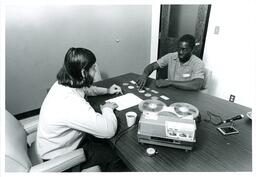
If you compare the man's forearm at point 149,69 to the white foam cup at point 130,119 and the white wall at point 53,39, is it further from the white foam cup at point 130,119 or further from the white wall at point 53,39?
the white wall at point 53,39

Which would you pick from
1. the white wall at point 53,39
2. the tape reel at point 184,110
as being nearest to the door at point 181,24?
the white wall at point 53,39

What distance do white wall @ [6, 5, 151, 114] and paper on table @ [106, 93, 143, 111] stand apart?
1377mm

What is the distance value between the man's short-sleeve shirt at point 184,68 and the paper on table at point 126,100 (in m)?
0.69

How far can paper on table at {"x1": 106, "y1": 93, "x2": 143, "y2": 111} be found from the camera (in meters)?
1.40

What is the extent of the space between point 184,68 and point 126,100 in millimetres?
843

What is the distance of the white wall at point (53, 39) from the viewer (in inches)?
86.5

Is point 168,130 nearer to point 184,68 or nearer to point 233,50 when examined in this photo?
point 184,68

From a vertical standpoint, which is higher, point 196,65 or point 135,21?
point 135,21

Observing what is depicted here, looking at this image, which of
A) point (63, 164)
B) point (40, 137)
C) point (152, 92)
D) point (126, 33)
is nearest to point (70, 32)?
point (126, 33)

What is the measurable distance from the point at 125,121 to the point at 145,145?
0.83ft

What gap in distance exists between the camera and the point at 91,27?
8.56 ft

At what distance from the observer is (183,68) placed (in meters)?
1.99

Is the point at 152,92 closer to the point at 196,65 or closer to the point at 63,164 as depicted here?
the point at 196,65
